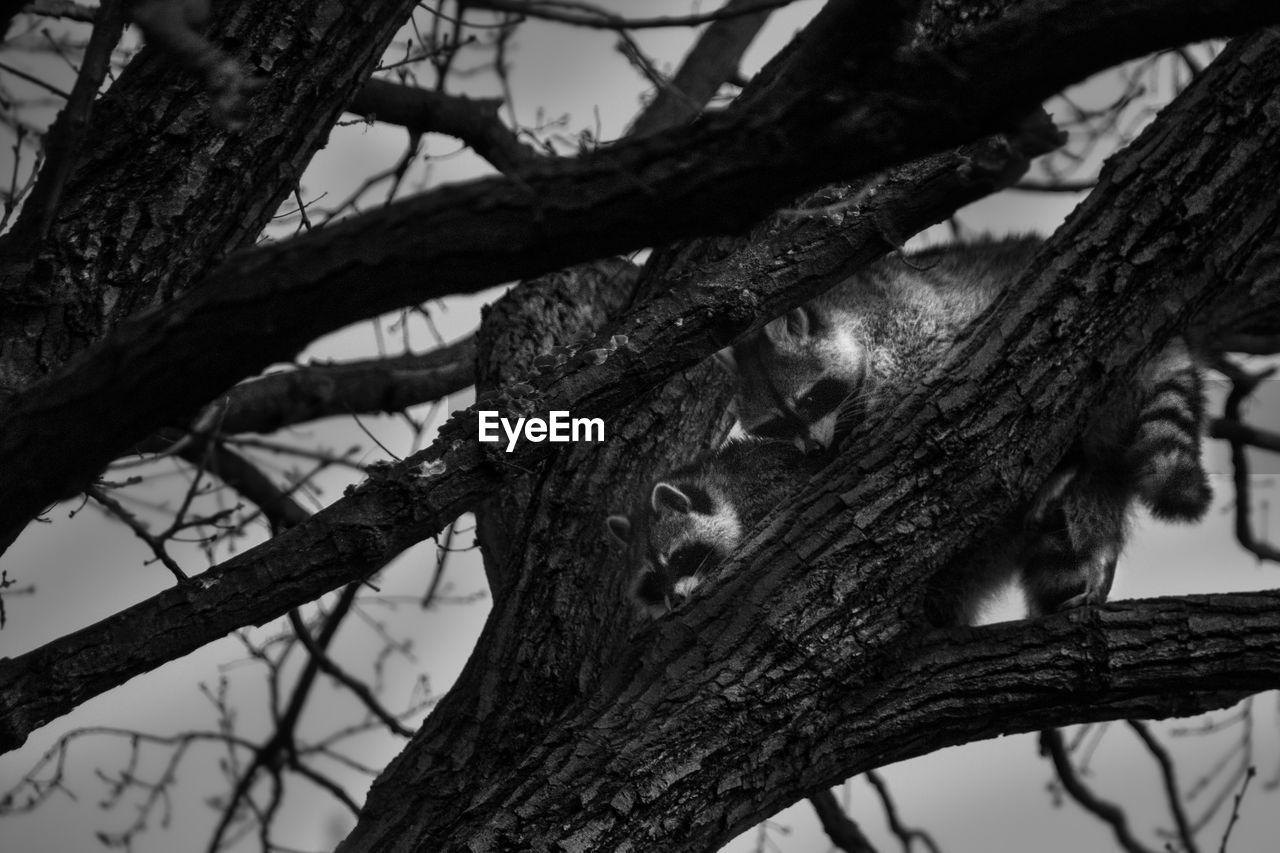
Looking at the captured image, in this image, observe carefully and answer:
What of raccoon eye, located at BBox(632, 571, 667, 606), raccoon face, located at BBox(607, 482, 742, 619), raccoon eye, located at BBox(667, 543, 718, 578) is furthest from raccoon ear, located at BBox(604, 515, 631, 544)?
raccoon eye, located at BBox(667, 543, 718, 578)

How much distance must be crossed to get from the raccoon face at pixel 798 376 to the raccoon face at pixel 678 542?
42 cm

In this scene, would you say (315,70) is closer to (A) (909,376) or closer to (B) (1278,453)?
(A) (909,376)

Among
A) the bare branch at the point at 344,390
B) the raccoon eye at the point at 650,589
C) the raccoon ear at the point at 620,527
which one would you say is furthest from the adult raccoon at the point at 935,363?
the bare branch at the point at 344,390

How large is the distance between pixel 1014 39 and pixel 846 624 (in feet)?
5.21

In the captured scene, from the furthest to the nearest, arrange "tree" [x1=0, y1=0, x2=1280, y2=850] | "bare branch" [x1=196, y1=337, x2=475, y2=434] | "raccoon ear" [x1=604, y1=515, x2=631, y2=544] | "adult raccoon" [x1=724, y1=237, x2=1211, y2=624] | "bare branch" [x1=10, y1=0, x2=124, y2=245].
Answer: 1. "bare branch" [x1=196, y1=337, x2=475, y2=434]
2. "adult raccoon" [x1=724, y1=237, x2=1211, y2=624]
3. "raccoon ear" [x1=604, y1=515, x2=631, y2=544]
4. "tree" [x1=0, y1=0, x2=1280, y2=850]
5. "bare branch" [x1=10, y1=0, x2=124, y2=245]

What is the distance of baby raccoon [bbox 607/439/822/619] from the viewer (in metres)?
4.38

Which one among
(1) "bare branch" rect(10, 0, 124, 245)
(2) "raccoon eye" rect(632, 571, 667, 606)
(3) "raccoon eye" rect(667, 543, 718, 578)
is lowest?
(1) "bare branch" rect(10, 0, 124, 245)

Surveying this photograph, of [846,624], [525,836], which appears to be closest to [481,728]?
[525,836]

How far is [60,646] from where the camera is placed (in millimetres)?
2498

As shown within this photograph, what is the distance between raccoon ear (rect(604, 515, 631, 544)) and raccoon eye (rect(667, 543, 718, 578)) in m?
0.62

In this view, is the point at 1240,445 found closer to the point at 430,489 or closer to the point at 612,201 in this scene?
the point at 430,489

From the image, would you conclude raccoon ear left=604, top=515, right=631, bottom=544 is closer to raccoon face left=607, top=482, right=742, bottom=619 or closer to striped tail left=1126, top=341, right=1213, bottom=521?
raccoon face left=607, top=482, right=742, bottom=619

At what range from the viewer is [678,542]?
14.9 ft
